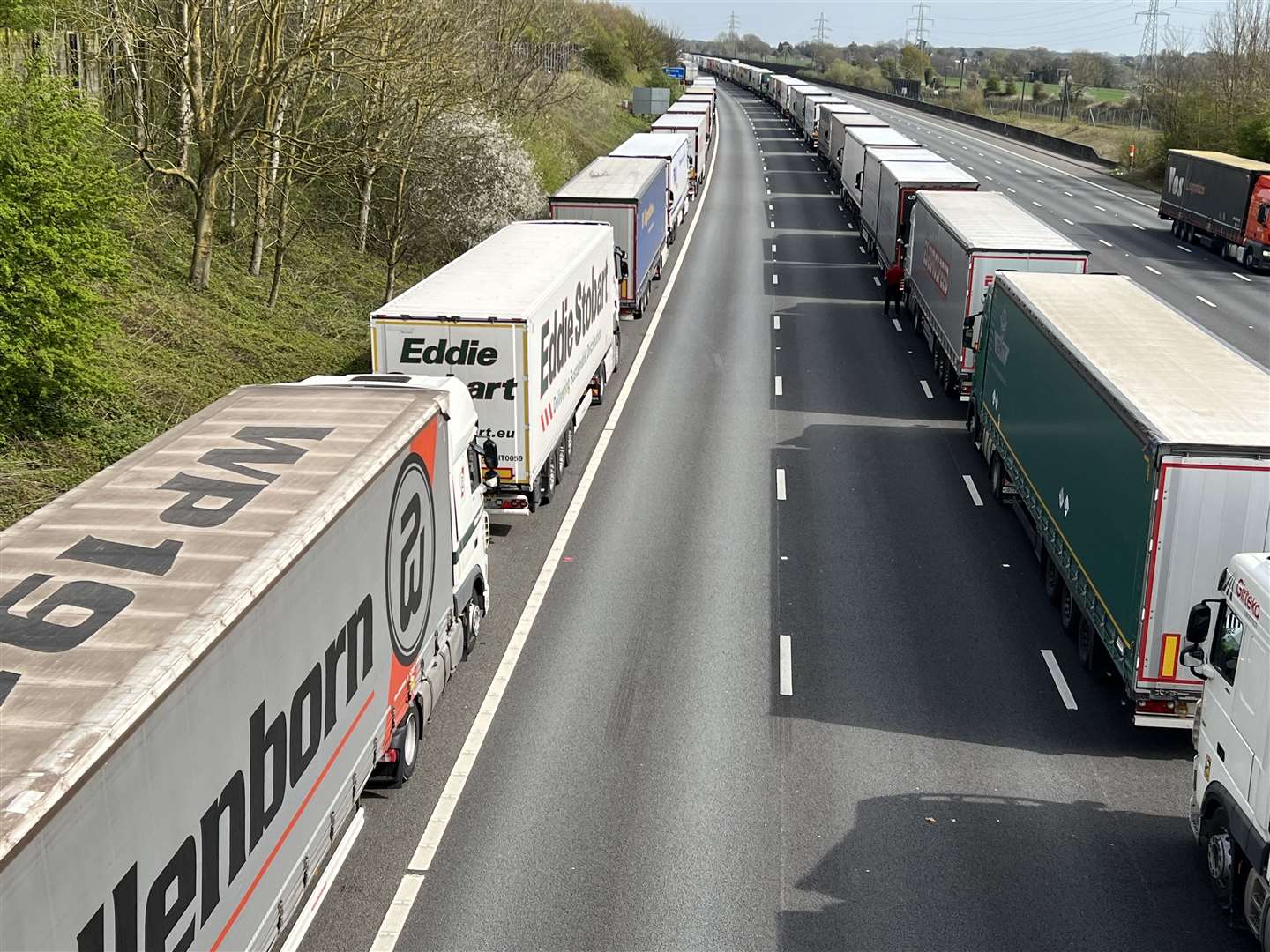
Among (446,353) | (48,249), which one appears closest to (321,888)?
(446,353)

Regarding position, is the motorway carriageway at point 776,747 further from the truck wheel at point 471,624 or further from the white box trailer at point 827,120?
the white box trailer at point 827,120

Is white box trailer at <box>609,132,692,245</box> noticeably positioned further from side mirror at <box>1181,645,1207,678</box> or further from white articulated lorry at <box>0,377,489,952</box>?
side mirror at <box>1181,645,1207,678</box>

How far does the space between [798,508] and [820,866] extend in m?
10.5


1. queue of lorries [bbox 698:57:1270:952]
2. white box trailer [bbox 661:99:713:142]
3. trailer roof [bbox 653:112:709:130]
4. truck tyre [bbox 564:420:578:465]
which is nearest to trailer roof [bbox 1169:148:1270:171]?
trailer roof [bbox 653:112:709:130]

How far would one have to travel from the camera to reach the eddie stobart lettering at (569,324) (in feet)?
66.4

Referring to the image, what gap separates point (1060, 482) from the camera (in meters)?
A: 17.5

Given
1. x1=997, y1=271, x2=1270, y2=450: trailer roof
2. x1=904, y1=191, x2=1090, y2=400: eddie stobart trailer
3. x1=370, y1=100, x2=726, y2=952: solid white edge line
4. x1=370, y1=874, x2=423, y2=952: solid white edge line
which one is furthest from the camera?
x1=904, y1=191, x2=1090, y2=400: eddie stobart trailer

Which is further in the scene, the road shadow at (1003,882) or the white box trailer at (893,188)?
the white box trailer at (893,188)

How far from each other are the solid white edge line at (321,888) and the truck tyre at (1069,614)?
32.2ft

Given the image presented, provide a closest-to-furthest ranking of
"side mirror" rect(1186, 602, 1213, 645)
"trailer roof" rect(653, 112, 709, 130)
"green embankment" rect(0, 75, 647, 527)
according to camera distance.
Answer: "side mirror" rect(1186, 602, 1213, 645) < "green embankment" rect(0, 75, 647, 527) < "trailer roof" rect(653, 112, 709, 130)

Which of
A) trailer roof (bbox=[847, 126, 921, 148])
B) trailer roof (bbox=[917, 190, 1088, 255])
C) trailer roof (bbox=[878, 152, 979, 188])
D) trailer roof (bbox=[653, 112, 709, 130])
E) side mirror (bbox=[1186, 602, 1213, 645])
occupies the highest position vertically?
trailer roof (bbox=[653, 112, 709, 130])

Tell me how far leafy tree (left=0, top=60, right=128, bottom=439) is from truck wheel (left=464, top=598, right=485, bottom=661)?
748 centimetres

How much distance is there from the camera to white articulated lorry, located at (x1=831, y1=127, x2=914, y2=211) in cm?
5240

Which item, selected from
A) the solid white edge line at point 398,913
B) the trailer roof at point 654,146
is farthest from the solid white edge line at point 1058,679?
the trailer roof at point 654,146
